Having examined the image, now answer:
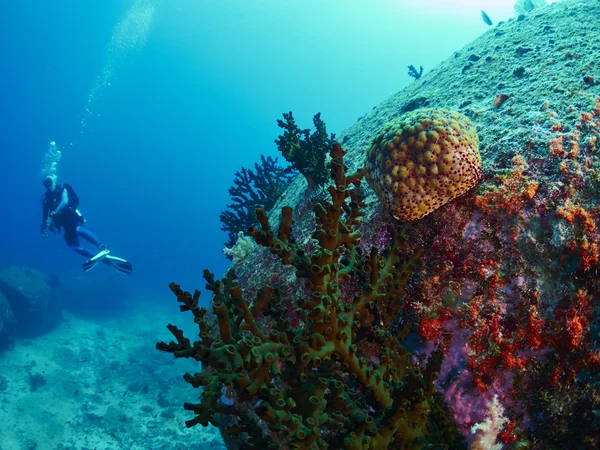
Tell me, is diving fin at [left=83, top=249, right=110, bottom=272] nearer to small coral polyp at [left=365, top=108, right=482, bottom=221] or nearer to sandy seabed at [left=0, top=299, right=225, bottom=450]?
sandy seabed at [left=0, top=299, right=225, bottom=450]

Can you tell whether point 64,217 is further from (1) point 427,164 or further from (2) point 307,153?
(1) point 427,164

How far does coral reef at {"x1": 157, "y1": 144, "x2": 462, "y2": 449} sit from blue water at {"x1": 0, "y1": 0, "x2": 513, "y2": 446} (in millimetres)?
69678

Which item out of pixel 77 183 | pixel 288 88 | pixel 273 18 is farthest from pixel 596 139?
pixel 288 88

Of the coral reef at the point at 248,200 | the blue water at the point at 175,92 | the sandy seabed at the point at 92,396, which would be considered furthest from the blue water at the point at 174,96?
the coral reef at the point at 248,200

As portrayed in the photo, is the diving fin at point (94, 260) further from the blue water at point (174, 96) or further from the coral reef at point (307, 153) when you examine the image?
the blue water at point (174, 96)

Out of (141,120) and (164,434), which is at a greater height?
(141,120)

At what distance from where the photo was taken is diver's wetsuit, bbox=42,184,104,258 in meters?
12.5

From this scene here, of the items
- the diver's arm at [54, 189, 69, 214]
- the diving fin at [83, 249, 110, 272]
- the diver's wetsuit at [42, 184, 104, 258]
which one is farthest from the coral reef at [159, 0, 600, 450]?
the diver's wetsuit at [42, 184, 104, 258]

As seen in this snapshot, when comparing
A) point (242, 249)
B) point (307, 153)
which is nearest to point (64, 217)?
point (242, 249)

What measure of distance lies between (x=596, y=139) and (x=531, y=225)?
0.88m

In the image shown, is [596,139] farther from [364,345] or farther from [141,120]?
[141,120]

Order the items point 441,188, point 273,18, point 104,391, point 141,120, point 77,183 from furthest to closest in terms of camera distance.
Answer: point 141,120 < point 273,18 < point 77,183 < point 104,391 < point 441,188

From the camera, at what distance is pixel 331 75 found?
516 feet

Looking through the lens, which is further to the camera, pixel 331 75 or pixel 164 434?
pixel 331 75
